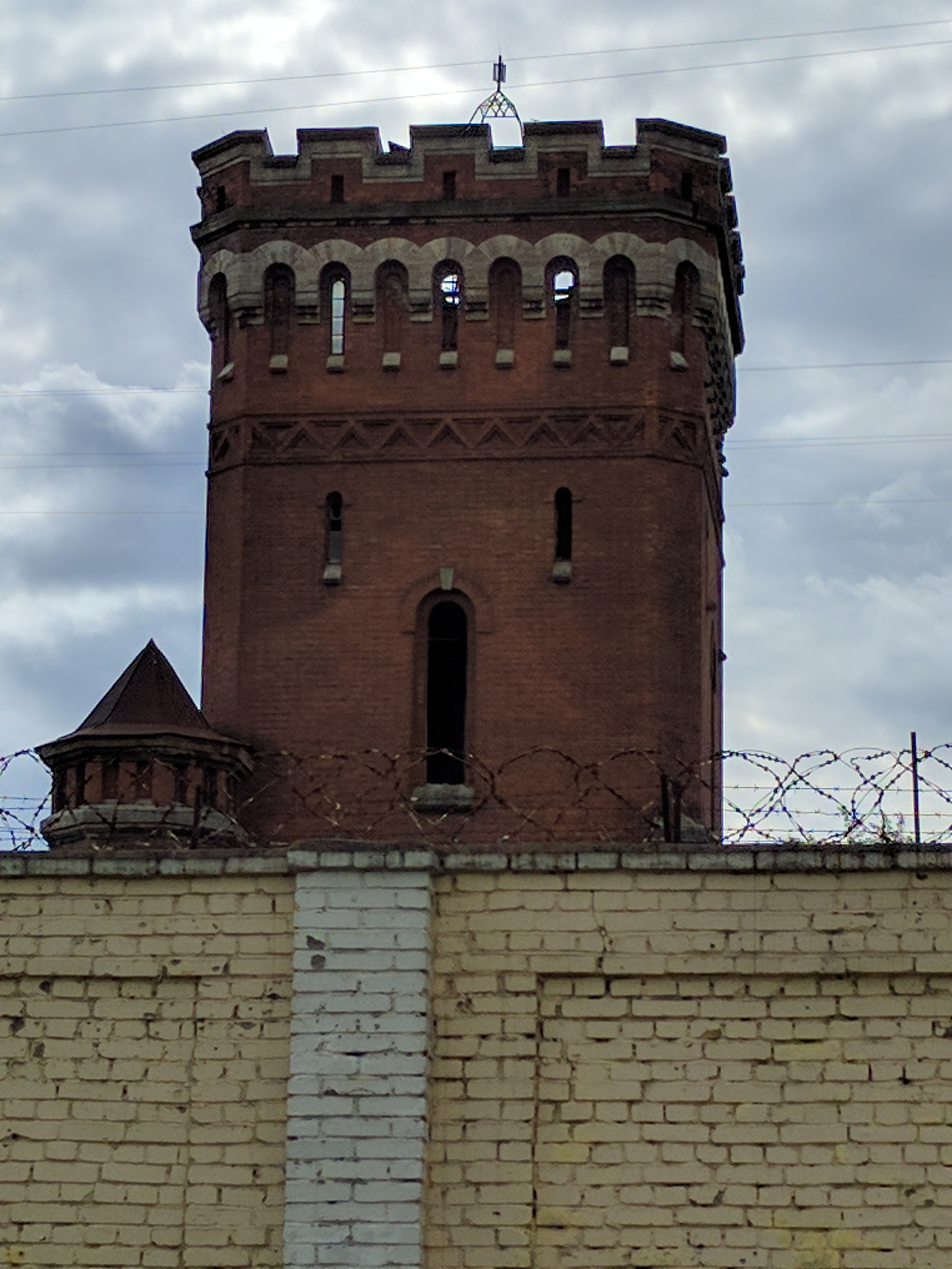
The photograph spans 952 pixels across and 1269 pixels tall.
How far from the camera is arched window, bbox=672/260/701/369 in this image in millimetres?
33500

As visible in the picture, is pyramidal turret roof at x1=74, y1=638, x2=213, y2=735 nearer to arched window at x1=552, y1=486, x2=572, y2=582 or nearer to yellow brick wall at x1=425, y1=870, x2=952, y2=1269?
arched window at x1=552, y1=486, x2=572, y2=582

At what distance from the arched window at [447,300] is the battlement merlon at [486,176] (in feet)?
2.21

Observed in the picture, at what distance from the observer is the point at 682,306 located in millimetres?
33781

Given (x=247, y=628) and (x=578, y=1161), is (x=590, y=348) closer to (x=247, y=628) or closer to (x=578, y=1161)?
(x=247, y=628)

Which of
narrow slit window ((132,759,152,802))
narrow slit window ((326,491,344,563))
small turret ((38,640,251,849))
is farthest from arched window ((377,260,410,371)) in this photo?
narrow slit window ((132,759,152,802))

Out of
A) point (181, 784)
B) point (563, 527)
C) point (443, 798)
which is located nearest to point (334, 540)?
point (563, 527)

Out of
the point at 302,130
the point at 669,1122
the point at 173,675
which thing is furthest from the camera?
the point at 302,130

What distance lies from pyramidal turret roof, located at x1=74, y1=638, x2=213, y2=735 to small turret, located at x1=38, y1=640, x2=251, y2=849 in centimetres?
1

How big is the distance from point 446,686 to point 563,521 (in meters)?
2.46

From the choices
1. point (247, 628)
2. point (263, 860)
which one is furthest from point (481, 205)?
point (263, 860)

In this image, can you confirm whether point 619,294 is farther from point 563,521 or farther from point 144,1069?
point 144,1069

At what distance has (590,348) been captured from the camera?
109ft

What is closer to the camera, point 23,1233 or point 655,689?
point 23,1233

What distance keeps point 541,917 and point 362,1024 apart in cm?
133
